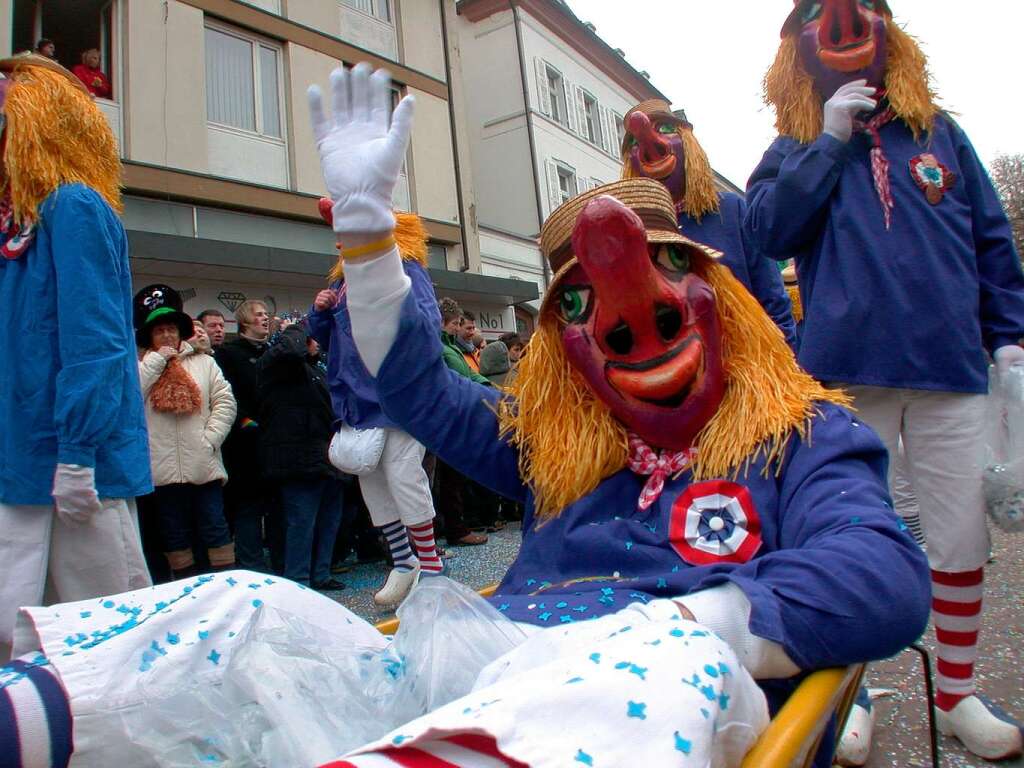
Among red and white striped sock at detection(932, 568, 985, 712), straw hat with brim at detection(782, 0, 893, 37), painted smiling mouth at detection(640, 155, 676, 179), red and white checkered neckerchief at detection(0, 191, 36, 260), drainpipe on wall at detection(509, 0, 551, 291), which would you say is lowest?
red and white striped sock at detection(932, 568, 985, 712)

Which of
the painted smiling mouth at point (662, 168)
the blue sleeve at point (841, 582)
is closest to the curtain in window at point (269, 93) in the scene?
the painted smiling mouth at point (662, 168)

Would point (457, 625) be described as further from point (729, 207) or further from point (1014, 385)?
point (729, 207)

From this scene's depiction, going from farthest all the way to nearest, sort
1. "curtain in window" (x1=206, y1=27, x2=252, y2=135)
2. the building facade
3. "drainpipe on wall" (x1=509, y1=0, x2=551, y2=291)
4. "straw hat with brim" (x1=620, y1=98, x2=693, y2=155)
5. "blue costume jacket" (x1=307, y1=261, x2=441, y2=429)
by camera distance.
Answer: "drainpipe on wall" (x1=509, y1=0, x2=551, y2=291), "curtain in window" (x1=206, y1=27, x2=252, y2=135), the building facade, "blue costume jacket" (x1=307, y1=261, x2=441, y2=429), "straw hat with brim" (x1=620, y1=98, x2=693, y2=155)

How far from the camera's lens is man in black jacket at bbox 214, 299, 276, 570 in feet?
13.8

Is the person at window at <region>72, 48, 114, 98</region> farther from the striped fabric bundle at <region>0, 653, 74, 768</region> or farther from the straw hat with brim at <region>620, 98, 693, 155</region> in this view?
the striped fabric bundle at <region>0, 653, 74, 768</region>

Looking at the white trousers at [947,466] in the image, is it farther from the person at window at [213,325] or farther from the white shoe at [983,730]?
the person at window at [213,325]

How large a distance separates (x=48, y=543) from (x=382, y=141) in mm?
1344

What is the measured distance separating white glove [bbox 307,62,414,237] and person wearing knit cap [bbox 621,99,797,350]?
4.35 feet

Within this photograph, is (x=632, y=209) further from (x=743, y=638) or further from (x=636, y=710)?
(x=636, y=710)

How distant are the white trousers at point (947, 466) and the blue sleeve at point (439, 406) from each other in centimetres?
100

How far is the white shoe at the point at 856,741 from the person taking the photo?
1.78 meters

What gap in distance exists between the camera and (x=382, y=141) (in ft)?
4.42

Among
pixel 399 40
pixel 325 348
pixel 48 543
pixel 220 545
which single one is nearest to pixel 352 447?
pixel 325 348

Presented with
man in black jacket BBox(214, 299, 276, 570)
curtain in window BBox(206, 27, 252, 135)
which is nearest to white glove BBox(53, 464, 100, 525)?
man in black jacket BBox(214, 299, 276, 570)
